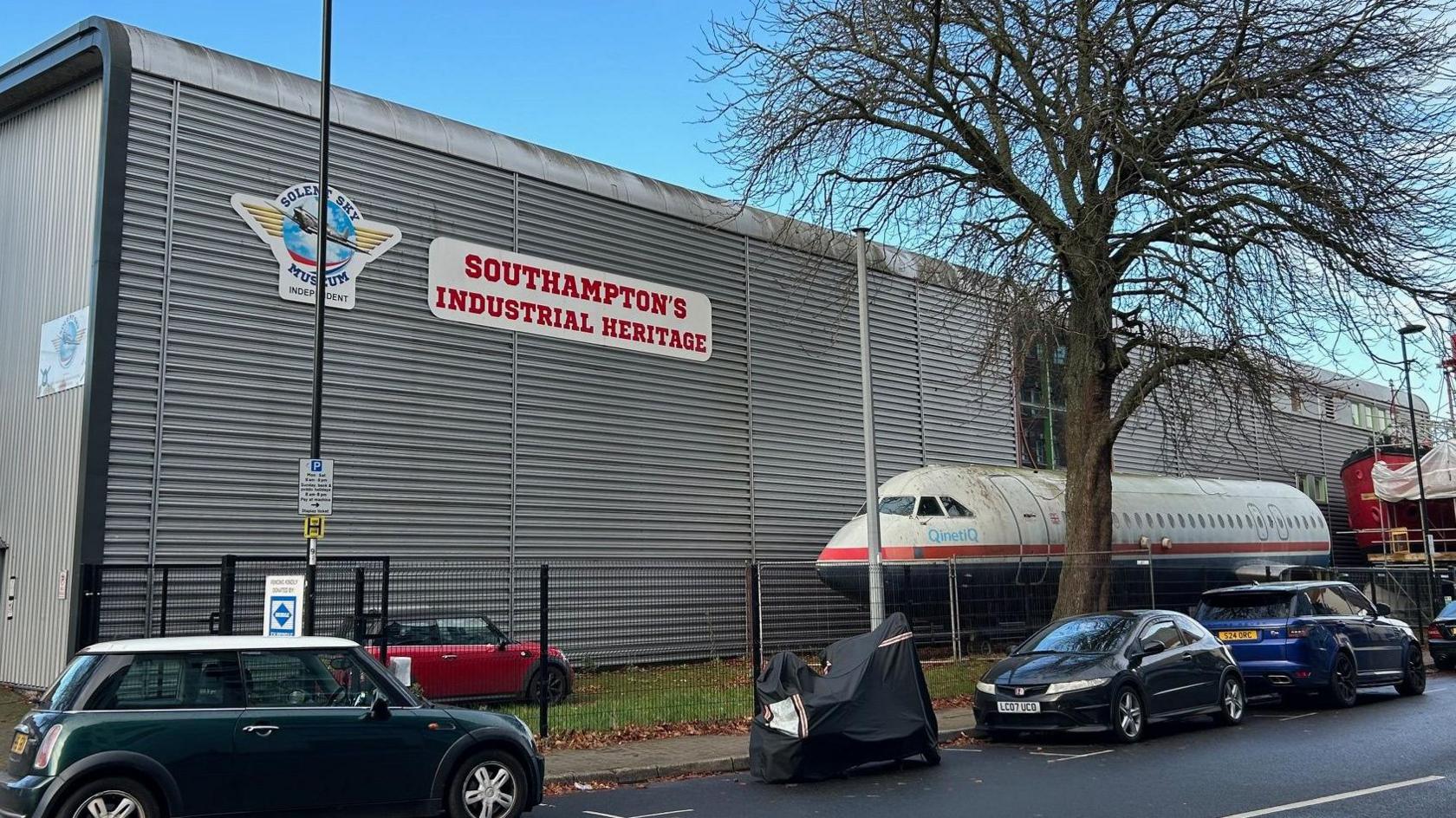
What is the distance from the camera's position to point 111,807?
7871 millimetres

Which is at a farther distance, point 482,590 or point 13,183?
point 13,183

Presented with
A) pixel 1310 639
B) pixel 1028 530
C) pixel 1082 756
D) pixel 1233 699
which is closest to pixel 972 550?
pixel 1028 530

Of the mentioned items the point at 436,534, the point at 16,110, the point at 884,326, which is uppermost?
the point at 16,110

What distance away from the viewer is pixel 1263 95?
18.3 metres

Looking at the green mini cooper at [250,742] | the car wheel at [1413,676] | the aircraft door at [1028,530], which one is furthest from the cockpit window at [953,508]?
the green mini cooper at [250,742]

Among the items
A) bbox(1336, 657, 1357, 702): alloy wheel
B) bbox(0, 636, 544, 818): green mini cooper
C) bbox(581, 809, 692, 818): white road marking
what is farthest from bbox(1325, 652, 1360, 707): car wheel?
bbox(0, 636, 544, 818): green mini cooper

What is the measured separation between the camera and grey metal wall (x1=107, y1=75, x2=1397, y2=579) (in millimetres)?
17672

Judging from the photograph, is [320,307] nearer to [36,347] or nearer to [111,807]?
[111,807]

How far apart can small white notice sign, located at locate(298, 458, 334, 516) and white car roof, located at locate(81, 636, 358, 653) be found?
12.6 ft

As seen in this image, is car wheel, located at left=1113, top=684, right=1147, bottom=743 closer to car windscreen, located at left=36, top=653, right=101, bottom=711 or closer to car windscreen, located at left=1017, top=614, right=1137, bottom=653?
car windscreen, located at left=1017, top=614, right=1137, bottom=653

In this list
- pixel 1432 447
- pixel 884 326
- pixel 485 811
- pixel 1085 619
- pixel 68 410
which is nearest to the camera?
pixel 485 811

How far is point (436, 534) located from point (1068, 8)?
13.5 m

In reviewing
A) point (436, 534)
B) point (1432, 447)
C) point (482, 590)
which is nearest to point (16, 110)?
point (436, 534)

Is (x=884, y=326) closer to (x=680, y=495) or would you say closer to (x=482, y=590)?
(x=680, y=495)
